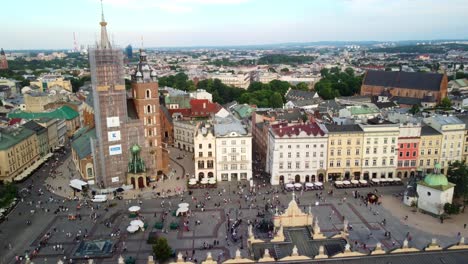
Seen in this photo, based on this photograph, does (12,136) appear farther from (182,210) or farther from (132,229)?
(182,210)

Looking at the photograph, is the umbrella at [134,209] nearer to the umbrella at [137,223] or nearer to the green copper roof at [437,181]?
the umbrella at [137,223]

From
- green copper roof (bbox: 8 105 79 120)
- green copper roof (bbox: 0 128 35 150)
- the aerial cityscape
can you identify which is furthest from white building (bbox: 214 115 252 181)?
green copper roof (bbox: 8 105 79 120)

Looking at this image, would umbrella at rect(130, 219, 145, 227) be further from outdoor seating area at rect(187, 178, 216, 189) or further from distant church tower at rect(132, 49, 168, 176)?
distant church tower at rect(132, 49, 168, 176)

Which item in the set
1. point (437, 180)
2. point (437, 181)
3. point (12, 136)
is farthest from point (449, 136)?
point (12, 136)

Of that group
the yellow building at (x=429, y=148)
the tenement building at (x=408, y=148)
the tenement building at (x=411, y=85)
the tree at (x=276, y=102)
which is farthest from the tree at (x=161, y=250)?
the tenement building at (x=411, y=85)

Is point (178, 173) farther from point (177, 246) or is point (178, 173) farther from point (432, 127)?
point (432, 127)

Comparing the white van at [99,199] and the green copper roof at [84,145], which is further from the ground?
the green copper roof at [84,145]
